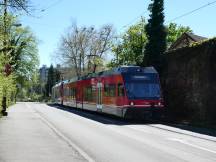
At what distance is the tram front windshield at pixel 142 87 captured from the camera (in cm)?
2952

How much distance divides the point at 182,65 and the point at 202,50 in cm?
340

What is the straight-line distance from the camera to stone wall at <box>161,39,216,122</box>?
2843 cm

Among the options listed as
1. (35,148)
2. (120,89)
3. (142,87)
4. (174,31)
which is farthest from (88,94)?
(174,31)

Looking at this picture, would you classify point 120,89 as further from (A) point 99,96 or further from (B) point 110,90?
(A) point 99,96

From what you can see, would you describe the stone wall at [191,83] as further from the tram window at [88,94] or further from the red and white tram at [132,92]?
the tram window at [88,94]

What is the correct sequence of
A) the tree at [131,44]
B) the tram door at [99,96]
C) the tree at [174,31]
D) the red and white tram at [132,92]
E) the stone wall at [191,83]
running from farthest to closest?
the tree at [174,31] → the tree at [131,44] → the tram door at [99,96] → the red and white tram at [132,92] → the stone wall at [191,83]

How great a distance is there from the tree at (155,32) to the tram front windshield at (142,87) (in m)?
13.3

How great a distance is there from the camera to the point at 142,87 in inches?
1180

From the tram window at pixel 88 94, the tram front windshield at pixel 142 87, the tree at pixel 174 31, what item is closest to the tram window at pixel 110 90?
the tram front windshield at pixel 142 87

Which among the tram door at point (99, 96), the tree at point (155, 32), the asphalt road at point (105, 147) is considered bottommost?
the asphalt road at point (105, 147)

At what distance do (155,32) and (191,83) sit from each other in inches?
735

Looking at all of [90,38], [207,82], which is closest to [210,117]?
[207,82]

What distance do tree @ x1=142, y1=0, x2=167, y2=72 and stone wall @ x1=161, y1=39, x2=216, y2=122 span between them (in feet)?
27.5

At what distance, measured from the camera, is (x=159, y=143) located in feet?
55.9
